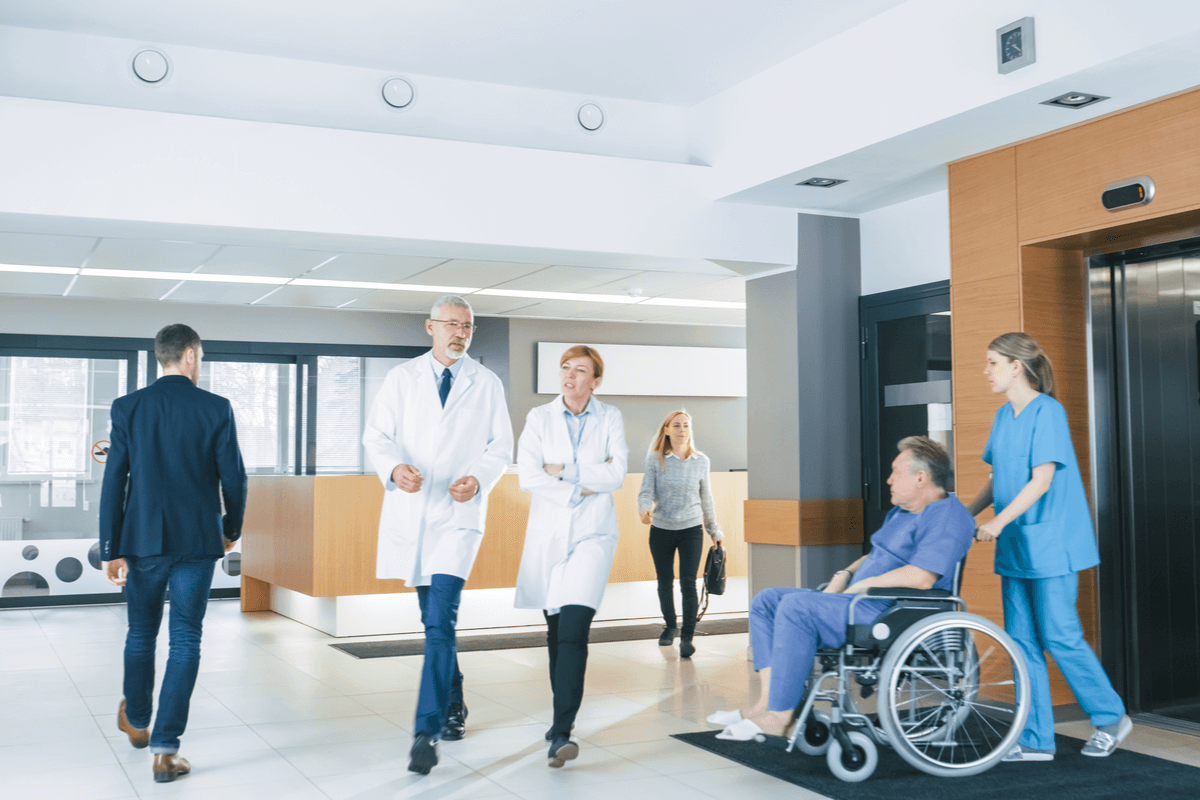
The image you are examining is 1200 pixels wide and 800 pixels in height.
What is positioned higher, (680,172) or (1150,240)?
(680,172)

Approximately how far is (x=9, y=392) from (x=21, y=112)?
4863mm

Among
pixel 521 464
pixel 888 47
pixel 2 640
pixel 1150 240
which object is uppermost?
pixel 888 47

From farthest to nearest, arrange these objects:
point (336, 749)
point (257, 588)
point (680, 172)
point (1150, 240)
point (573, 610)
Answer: point (257, 588) < point (680, 172) < point (1150, 240) < point (336, 749) < point (573, 610)

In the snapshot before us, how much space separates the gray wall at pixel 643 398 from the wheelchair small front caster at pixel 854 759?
624 centimetres

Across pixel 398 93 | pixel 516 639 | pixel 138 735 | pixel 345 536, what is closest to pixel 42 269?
pixel 345 536

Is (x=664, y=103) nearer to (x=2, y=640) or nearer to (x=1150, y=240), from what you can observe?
(x=1150, y=240)

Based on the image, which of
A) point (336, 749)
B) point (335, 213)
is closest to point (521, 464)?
point (336, 749)

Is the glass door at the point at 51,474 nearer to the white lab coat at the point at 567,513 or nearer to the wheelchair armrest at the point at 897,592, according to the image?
the white lab coat at the point at 567,513

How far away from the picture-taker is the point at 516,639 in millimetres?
6820

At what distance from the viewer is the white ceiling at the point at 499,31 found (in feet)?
14.9

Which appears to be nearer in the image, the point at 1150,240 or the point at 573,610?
the point at 573,610

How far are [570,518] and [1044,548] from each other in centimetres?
168

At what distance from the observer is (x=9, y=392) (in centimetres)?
870

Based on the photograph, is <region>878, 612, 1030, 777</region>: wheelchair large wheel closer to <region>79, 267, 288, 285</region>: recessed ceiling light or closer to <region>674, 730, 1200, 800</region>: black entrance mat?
<region>674, 730, 1200, 800</region>: black entrance mat
